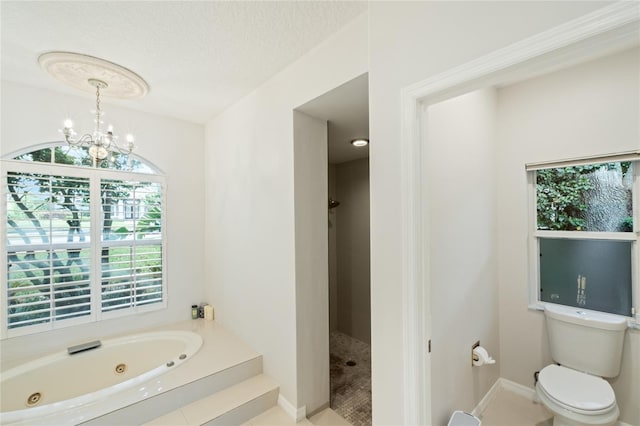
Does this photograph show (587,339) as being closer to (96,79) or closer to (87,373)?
(87,373)

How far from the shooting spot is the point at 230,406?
1979 millimetres

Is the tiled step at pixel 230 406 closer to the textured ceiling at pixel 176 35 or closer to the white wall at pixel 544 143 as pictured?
the white wall at pixel 544 143

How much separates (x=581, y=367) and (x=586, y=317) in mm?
368

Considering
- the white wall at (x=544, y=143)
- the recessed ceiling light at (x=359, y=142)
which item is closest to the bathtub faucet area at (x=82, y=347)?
the recessed ceiling light at (x=359, y=142)

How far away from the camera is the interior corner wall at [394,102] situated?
1123mm

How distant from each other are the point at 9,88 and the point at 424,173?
339cm

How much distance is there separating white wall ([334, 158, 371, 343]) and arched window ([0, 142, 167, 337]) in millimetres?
2230

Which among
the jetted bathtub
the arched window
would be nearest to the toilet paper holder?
the jetted bathtub

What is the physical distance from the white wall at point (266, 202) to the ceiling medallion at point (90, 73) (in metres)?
0.86

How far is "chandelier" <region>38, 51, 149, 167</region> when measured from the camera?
6.17ft

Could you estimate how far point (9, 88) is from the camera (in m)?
2.28

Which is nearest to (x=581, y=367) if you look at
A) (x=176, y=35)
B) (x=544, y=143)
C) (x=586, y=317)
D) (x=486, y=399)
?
(x=586, y=317)

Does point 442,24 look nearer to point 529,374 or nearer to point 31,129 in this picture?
point 529,374

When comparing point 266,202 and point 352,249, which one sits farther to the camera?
point 352,249
